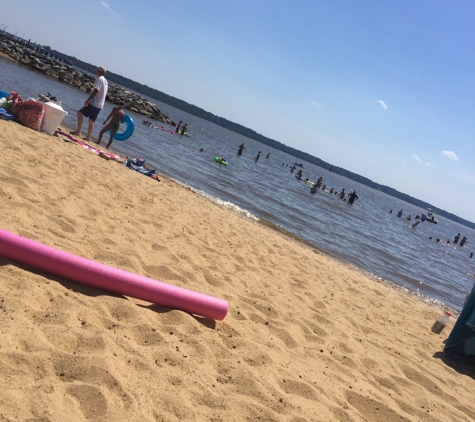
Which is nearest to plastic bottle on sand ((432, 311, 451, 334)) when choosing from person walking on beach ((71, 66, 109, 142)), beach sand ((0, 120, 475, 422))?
beach sand ((0, 120, 475, 422))

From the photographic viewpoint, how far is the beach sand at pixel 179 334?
2.30m

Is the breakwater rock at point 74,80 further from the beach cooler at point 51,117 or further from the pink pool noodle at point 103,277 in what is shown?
the pink pool noodle at point 103,277

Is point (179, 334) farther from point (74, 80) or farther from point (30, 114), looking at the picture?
point (74, 80)

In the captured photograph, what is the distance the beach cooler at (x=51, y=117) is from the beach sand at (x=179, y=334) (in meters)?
1.36

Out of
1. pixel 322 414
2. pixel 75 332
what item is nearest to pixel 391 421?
pixel 322 414

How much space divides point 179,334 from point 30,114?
6.73 metres

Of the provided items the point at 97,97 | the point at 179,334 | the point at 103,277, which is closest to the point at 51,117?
the point at 97,97

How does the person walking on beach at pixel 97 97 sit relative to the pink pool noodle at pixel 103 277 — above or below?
above

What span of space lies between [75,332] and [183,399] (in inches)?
32.5

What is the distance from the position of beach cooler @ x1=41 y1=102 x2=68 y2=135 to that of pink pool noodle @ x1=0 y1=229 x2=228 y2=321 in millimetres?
5885

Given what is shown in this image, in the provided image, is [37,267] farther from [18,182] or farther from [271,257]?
[271,257]

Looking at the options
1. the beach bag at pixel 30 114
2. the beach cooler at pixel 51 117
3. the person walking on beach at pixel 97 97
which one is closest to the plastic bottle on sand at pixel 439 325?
the beach cooler at pixel 51 117

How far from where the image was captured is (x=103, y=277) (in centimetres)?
323

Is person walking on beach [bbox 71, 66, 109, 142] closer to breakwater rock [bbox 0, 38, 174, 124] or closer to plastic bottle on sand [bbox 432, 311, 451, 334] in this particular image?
plastic bottle on sand [bbox 432, 311, 451, 334]
